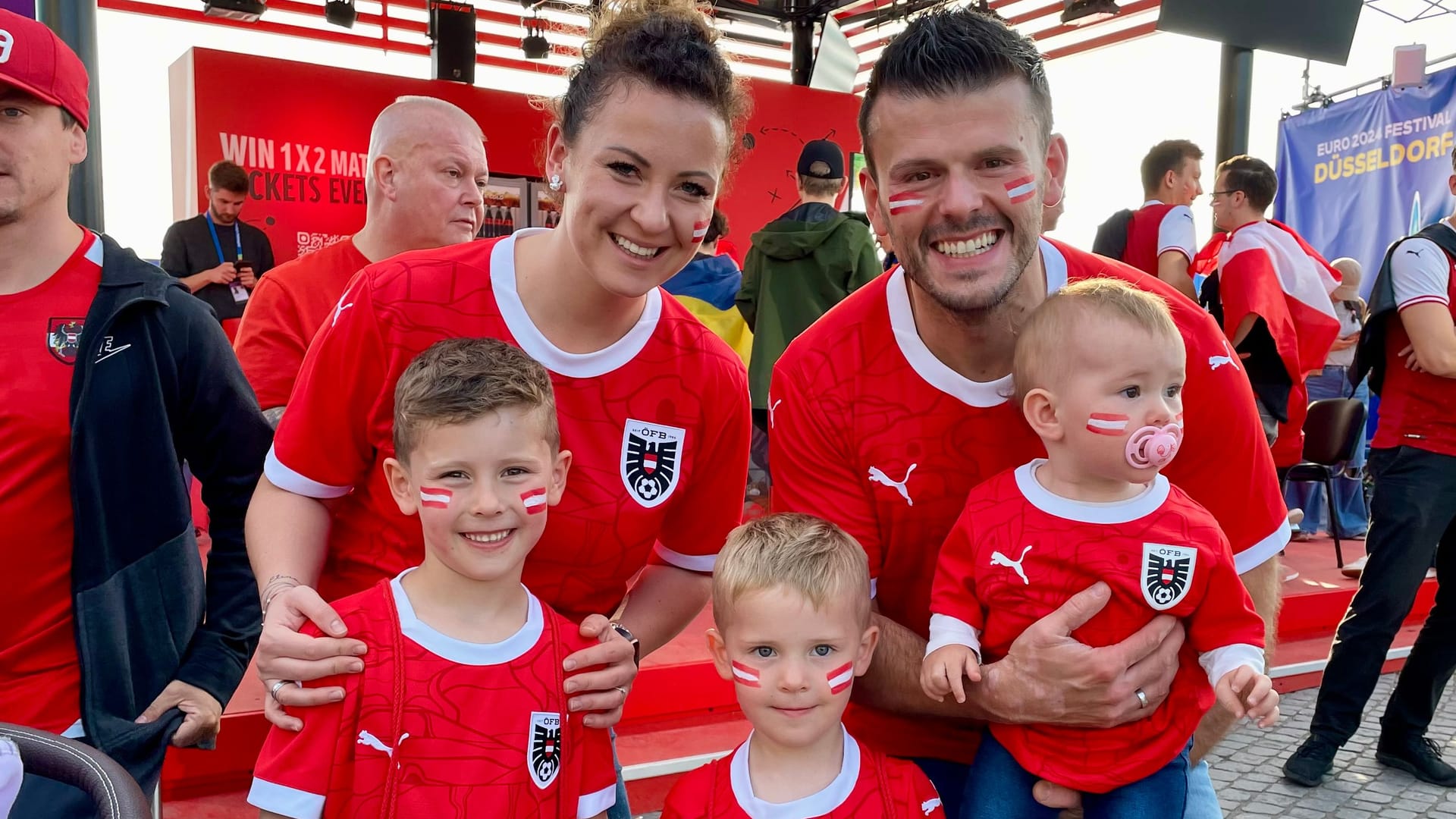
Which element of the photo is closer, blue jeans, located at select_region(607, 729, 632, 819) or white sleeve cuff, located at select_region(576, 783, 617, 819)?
white sleeve cuff, located at select_region(576, 783, 617, 819)

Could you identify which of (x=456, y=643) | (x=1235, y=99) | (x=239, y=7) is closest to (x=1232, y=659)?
(x=456, y=643)

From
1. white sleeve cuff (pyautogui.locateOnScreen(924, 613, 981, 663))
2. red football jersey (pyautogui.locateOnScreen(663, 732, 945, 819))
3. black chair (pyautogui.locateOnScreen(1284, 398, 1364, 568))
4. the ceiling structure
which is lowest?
black chair (pyautogui.locateOnScreen(1284, 398, 1364, 568))

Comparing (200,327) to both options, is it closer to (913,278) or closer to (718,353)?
(718,353)

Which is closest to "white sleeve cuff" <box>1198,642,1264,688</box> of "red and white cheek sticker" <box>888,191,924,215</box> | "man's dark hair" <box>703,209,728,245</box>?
"red and white cheek sticker" <box>888,191,924,215</box>

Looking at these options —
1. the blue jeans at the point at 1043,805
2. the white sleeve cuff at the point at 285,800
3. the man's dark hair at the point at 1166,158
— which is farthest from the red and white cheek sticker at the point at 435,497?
the man's dark hair at the point at 1166,158

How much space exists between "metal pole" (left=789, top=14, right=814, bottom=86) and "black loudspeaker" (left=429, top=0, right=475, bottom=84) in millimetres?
4185

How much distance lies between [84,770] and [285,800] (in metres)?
0.45

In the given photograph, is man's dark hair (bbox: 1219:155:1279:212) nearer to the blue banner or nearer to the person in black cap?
the person in black cap

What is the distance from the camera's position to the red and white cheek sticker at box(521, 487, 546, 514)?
5.15 feet

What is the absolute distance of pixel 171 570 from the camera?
1895 millimetres

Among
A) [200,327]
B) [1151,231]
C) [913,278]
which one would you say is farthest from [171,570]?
[1151,231]

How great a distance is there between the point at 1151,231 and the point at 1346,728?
9.10ft

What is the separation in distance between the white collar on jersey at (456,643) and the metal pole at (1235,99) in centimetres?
713

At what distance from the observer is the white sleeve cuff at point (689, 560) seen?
2.02m
